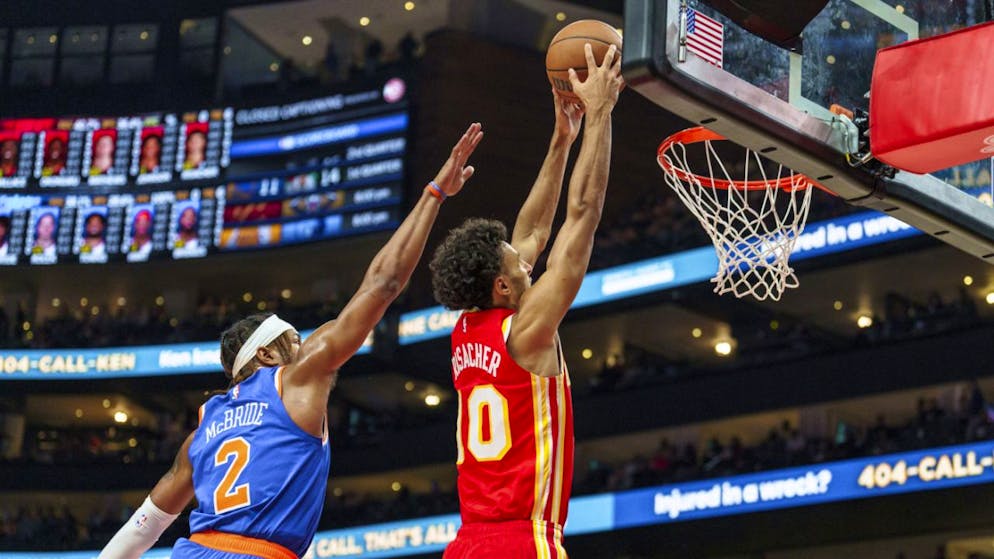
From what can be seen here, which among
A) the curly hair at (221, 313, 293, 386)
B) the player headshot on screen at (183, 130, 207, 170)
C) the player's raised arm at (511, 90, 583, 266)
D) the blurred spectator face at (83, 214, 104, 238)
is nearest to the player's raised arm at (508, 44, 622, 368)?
the player's raised arm at (511, 90, 583, 266)

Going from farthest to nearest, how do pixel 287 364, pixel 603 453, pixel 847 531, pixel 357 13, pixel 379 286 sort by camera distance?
pixel 357 13 → pixel 603 453 → pixel 847 531 → pixel 287 364 → pixel 379 286

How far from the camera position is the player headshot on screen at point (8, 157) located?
2655 centimetres

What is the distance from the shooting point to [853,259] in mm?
20922

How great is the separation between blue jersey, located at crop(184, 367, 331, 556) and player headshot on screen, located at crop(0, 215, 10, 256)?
75.1 feet

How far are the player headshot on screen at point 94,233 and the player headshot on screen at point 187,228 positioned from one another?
61.1 inches

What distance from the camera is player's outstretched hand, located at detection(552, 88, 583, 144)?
557 centimetres

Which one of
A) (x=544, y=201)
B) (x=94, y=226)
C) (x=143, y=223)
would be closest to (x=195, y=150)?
(x=143, y=223)

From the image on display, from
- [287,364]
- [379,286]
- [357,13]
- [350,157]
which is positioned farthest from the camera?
[357,13]

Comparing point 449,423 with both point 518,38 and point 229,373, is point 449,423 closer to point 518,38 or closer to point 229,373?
point 518,38

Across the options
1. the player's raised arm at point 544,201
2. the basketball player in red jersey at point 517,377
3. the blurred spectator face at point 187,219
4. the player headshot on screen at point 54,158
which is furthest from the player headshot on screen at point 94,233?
the basketball player in red jersey at point 517,377

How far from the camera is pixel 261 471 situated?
181 inches

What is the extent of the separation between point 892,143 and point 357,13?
25.4 m

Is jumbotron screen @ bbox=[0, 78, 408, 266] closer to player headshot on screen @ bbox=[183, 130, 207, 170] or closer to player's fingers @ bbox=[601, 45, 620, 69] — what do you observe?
player headshot on screen @ bbox=[183, 130, 207, 170]

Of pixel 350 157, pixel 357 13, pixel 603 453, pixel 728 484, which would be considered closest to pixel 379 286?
pixel 728 484
